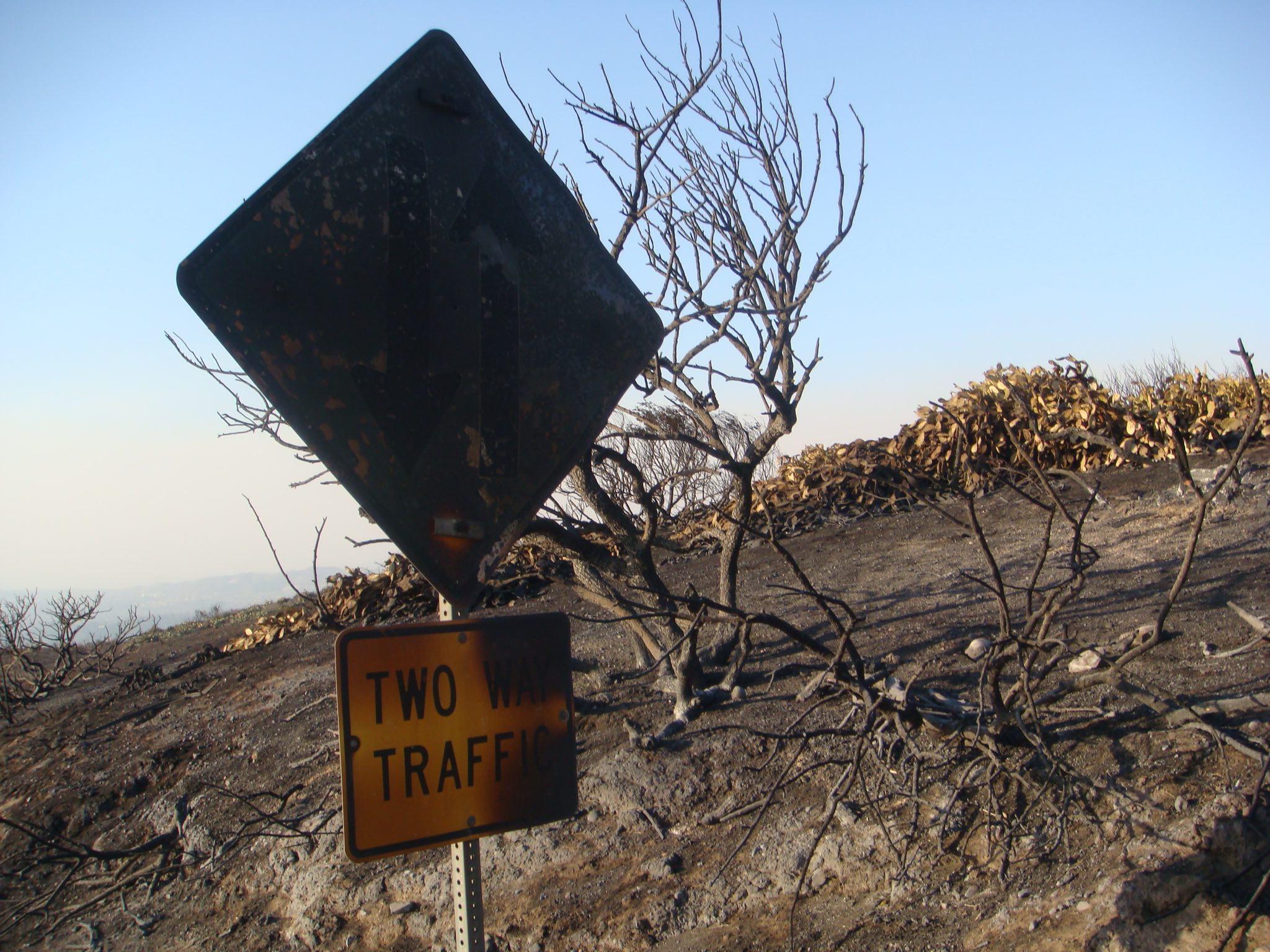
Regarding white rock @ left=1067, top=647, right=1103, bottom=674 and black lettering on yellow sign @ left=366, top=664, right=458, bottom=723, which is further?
white rock @ left=1067, top=647, right=1103, bottom=674

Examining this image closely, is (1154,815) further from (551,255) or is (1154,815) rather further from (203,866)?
(203,866)

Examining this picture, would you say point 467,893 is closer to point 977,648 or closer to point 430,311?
point 430,311

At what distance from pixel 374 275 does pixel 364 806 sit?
105 centimetres

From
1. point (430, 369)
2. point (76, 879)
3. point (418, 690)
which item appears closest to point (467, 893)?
point (418, 690)

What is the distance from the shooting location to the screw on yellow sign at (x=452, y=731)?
1801 millimetres

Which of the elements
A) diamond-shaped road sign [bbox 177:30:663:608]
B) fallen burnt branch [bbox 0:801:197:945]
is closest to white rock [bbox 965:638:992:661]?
diamond-shaped road sign [bbox 177:30:663:608]

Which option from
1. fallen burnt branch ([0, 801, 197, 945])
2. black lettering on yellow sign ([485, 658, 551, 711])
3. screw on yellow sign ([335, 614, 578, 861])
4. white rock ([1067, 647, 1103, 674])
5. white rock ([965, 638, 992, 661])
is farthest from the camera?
fallen burnt branch ([0, 801, 197, 945])

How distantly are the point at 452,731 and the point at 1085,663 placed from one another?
11.8 ft

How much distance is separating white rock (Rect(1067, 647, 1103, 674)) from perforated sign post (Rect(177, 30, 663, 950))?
3210mm

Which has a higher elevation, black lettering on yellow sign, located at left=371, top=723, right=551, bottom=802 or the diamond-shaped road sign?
the diamond-shaped road sign

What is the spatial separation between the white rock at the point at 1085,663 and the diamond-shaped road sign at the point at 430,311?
3.18 meters

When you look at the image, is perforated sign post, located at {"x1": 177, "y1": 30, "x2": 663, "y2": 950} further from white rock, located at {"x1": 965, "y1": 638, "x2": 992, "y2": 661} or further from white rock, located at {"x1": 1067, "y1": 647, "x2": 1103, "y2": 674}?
white rock, located at {"x1": 965, "y1": 638, "x2": 992, "y2": 661}

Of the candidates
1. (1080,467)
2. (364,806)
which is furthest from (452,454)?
(1080,467)

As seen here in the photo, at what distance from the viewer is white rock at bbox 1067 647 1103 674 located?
4.36 m
